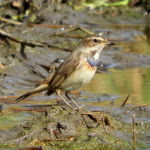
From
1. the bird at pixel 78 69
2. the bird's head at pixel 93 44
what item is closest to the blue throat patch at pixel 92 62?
the bird at pixel 78 69

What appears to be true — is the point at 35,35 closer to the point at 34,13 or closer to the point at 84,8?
the point at 34,13

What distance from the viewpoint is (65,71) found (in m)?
8.98

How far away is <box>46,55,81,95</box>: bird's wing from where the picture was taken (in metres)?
8.88

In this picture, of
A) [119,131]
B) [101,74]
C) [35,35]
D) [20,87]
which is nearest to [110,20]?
[35,35]

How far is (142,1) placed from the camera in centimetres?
1783

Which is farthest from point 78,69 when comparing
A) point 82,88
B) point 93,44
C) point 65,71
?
point 82,88

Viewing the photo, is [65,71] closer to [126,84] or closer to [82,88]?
[82,88]

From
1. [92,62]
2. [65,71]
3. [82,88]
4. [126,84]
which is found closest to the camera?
[92,62]

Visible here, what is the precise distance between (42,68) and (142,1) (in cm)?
662

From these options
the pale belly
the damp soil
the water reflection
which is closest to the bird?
the pale belly

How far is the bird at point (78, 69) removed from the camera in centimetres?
873

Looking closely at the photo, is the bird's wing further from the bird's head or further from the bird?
the bird's head

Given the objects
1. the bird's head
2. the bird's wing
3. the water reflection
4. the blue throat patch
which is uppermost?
the bird's head

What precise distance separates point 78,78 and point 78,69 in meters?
0.14
